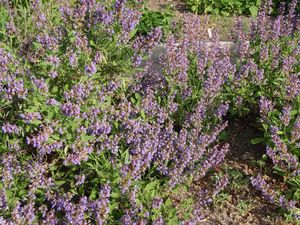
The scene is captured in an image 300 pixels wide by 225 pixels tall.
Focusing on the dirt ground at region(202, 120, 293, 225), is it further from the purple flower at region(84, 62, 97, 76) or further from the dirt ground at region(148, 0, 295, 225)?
the purple flower at region(84, 62, 97, 76)

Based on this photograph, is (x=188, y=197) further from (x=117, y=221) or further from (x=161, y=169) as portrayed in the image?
(x=117, y=221)

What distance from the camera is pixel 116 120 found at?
11.5ft

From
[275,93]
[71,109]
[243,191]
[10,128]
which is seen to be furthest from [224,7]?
[10,128]

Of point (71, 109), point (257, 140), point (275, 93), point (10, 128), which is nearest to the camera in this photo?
point (71, 109)

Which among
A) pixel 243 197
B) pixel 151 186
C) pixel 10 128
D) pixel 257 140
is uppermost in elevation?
pixel 10 128

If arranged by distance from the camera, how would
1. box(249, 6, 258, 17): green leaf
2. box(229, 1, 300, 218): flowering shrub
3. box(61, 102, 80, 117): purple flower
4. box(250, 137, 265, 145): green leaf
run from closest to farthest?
box(61, 102, 80, 117): purple flower, box(229, 1, 300, 218): flowering shrub, box(250, 137, 265, 145): green leaf, box(249, 6, 258, 17): green leaf

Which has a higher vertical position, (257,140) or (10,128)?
(10,128)

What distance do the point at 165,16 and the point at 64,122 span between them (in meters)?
3.22

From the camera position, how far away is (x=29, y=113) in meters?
3.20

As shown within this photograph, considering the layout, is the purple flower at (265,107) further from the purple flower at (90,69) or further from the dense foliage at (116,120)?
the purple flower at (90,69)

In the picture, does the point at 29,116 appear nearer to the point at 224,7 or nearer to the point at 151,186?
the point at 151,186

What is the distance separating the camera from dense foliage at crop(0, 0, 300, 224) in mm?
3252

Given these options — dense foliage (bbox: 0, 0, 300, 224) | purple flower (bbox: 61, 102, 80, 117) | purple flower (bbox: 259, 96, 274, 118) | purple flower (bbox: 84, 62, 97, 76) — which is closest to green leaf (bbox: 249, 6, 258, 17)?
dense foliage (bbox: 0, 0, 300, 224)

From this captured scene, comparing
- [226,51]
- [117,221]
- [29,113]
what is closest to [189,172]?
[117,221]
